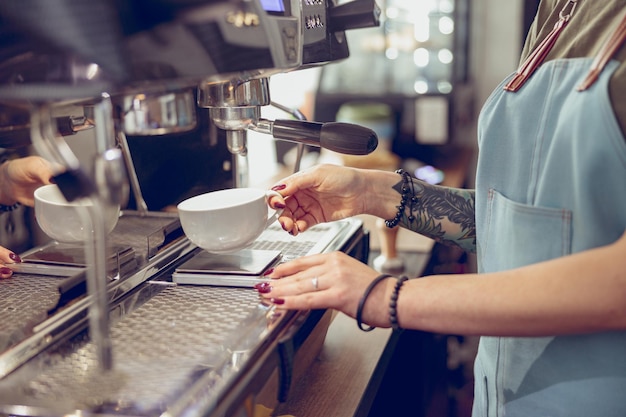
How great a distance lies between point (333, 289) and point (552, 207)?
0.31 m

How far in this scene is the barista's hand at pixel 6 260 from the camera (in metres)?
1.01

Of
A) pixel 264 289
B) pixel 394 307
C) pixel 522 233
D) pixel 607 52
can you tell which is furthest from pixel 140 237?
pixel 607 52

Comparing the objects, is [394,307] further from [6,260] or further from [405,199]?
[6,260]

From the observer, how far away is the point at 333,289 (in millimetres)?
926

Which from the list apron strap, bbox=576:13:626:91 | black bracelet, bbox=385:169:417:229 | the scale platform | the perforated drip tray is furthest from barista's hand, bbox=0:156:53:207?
apron strap, bbox=576:13:626:91

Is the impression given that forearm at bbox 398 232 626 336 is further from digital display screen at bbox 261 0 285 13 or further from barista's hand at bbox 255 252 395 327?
digital display screen at bbox 261 0 285 13

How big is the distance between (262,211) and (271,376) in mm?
289

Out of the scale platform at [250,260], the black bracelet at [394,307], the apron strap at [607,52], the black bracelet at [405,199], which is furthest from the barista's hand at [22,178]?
the apron strap at [607,52]

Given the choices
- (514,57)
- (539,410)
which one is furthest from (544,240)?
(514,57)

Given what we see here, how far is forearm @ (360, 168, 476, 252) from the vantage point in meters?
1.24

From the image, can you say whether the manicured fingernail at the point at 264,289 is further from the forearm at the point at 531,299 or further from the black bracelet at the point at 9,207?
the black bracelet at the point at 9,207

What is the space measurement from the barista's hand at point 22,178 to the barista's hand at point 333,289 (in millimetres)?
352

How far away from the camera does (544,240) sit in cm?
95

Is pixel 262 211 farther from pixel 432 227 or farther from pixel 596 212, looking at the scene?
pixel 596 212
